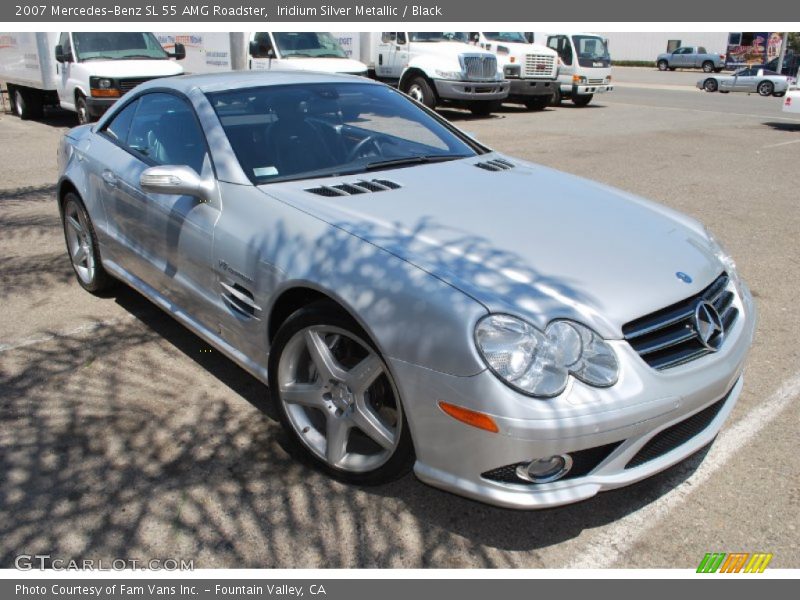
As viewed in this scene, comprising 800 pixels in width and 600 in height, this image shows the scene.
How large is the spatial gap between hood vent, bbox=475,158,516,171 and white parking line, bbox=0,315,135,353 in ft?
8.19

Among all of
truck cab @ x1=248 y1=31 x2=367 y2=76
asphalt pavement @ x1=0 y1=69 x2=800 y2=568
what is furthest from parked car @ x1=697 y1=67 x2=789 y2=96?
asphalt pavement @ x1=0 y1=69 x2=800 y2=568

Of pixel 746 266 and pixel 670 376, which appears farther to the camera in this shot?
pixel 746 266

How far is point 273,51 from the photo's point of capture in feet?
45.8

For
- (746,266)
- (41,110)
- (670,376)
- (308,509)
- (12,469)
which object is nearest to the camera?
(670,376)

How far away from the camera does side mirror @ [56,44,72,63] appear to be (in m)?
12.8

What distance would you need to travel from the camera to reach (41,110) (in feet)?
52.3

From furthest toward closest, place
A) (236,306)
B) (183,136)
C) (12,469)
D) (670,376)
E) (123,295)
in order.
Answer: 1. (123,295)
2. (183,136)
3. (236,306)
4. (12,469)
5. (670,376)

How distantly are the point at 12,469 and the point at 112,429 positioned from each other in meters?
0.45

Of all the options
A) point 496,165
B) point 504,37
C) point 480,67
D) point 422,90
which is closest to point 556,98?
point 504,37

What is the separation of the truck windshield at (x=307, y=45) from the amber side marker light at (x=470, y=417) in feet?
41.8

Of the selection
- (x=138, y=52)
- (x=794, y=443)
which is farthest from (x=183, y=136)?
(x=138, y=52)

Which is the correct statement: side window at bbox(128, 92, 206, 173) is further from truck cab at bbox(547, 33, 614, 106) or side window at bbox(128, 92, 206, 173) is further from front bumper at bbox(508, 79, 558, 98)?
truck cab at bbox(547, 33, 614, 106)

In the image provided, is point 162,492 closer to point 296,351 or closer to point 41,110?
point 296,351

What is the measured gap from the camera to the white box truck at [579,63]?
63.8 feet
